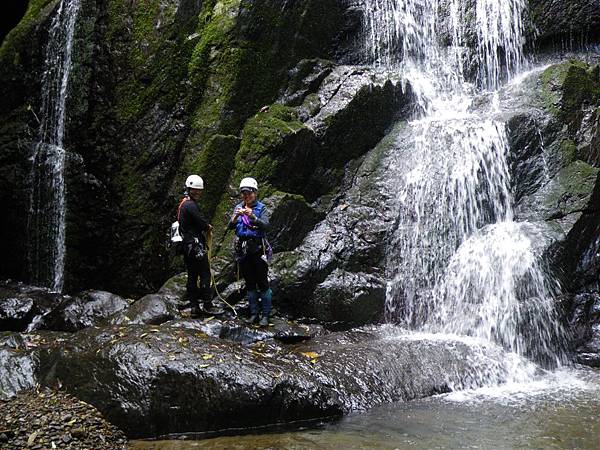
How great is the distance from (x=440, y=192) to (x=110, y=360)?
704 cm

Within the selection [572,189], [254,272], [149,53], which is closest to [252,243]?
[254,272]

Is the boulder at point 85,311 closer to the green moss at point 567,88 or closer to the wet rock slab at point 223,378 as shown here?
the wet rock slab at point 223,378

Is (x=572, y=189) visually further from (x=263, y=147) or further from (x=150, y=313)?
(x=150, y=313)

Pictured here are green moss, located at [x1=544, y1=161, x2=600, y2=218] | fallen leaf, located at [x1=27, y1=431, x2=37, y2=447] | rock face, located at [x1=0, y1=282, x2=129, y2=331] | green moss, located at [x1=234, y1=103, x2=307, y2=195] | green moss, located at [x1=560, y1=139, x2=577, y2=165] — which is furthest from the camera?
green moss, located at [x1=234, y1=103, x2=307, y2=195]

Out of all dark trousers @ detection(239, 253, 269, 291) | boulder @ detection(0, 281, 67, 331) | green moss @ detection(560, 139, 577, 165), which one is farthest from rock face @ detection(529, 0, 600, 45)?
boulder @ detection(0, 281, 67, 331)

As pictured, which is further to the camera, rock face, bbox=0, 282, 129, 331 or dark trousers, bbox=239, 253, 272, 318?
rock face, bbox=0, 282, 129, 331

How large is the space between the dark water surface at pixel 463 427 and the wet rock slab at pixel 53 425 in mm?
399

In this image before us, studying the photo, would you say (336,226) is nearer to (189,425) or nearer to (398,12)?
(189,425)

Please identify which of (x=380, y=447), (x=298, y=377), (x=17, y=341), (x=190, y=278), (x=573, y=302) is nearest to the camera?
(x=380, y=447)

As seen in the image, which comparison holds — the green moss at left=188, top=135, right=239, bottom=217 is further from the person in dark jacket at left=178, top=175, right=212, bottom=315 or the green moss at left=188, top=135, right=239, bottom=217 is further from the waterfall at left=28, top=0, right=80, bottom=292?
the waterfall at left=28, top=0, right=80, bottom=292

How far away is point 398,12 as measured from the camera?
46.3 ft

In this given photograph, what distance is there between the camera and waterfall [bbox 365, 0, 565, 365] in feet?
30.9

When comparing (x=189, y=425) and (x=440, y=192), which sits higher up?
(x=440, y=192)

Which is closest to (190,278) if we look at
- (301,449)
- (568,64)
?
Answer: (301,449)
